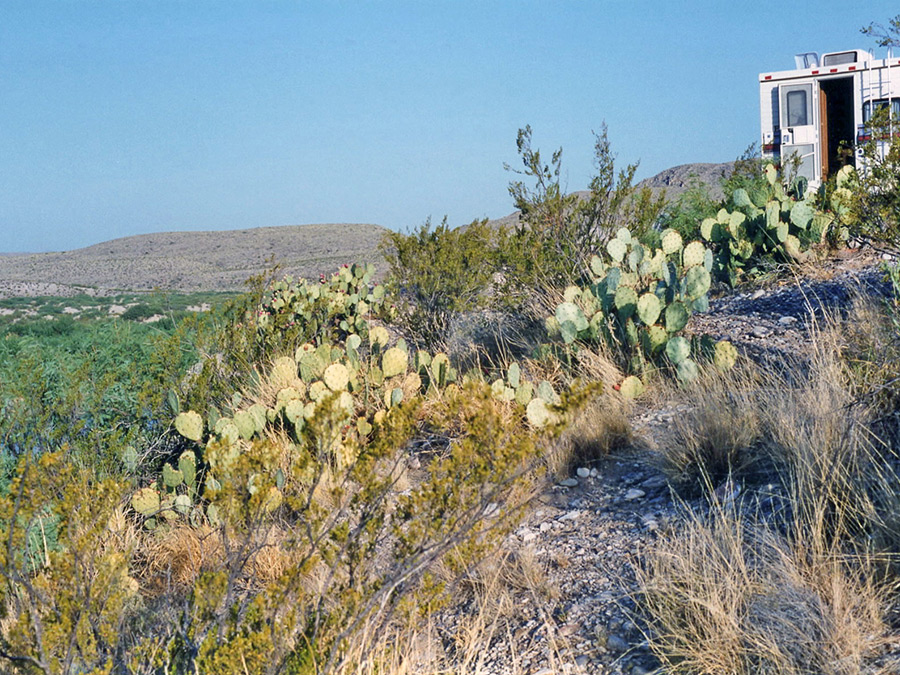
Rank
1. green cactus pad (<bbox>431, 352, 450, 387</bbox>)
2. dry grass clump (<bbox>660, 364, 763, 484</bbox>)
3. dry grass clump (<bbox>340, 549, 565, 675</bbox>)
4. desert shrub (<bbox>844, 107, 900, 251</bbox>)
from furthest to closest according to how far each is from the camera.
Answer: green cactus pad (<bbox>431, 352, 450, 387</bbox>) → desert shrub (<bbox>844, 107, 900, 251</bbox>) → dry grass clump (<bbox>660, 364, 763, 484</bbox>) → dry grass clump (<bbox>340, 549, 565, 675</bbox>)

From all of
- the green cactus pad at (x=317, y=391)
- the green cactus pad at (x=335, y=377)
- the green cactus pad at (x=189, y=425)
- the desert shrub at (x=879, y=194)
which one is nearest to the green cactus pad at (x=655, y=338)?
the desert shrub at (x=879, y=194)

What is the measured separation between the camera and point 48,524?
4.91m

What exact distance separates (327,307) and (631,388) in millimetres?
4555

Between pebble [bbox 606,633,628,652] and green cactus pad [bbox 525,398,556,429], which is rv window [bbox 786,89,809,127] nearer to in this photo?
green cactus pad [bbox 525,398,556,429]

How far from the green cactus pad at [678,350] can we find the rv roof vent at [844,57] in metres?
9.57

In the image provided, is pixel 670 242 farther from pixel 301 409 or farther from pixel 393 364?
pixel 301 409

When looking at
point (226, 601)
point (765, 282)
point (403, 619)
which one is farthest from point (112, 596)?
point (765, 282)

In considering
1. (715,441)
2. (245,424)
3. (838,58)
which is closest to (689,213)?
(838,58)

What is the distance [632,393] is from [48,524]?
3.54 metres

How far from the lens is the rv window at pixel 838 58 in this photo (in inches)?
501

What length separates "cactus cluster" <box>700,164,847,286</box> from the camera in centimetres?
704

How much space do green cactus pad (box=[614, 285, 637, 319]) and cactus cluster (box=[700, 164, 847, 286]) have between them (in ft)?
6.30

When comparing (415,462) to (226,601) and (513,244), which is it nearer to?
(226,601)

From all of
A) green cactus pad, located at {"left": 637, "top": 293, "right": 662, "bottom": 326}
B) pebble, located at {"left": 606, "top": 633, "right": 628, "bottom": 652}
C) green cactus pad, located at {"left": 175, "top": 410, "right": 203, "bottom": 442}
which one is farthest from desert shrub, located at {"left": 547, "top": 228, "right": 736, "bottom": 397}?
pebble, located at {"left": 606, "top": 633, "right": 628, "bottom": 652}
